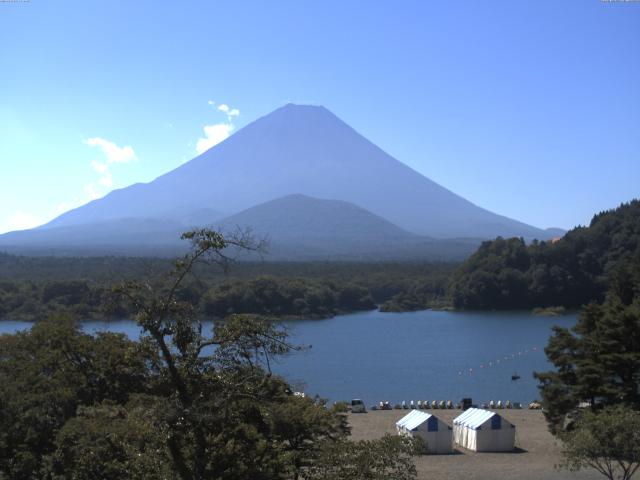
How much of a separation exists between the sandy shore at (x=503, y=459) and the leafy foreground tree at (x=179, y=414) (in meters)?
4.06

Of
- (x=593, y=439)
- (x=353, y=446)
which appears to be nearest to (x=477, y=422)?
(x=593, y=439)

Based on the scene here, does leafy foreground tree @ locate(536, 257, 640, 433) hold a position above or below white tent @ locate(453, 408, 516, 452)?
above

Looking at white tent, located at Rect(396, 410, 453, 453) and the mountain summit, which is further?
the mountain summit

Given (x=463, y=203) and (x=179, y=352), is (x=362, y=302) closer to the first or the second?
(x=179, y=352)

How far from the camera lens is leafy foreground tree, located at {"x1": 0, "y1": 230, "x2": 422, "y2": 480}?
4.50 metres

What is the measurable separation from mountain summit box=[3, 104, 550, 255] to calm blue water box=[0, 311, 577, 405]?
102507 millimetres

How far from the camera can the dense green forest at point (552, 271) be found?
40562 mm

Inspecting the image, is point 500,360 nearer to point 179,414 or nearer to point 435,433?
point 435,433

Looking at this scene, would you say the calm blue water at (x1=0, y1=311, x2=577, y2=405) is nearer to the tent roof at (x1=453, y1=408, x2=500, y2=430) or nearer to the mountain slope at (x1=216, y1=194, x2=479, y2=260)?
the tent roof at (x1=453, y1=408, x2=500, y2=430)

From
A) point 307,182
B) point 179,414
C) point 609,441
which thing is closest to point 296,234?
point 307,182

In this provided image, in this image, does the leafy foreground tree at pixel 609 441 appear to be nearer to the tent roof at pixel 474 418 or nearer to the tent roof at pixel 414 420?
the tent roof at pixel 474 418

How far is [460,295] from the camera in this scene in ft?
138

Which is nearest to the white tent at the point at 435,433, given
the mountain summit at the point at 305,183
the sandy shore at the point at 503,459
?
the sandy shore at the point at 503,459

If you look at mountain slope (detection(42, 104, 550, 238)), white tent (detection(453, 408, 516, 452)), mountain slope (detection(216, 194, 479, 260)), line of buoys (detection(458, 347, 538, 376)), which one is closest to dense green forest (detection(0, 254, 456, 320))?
line of buoys (detection(458, 347, 538, 376))
